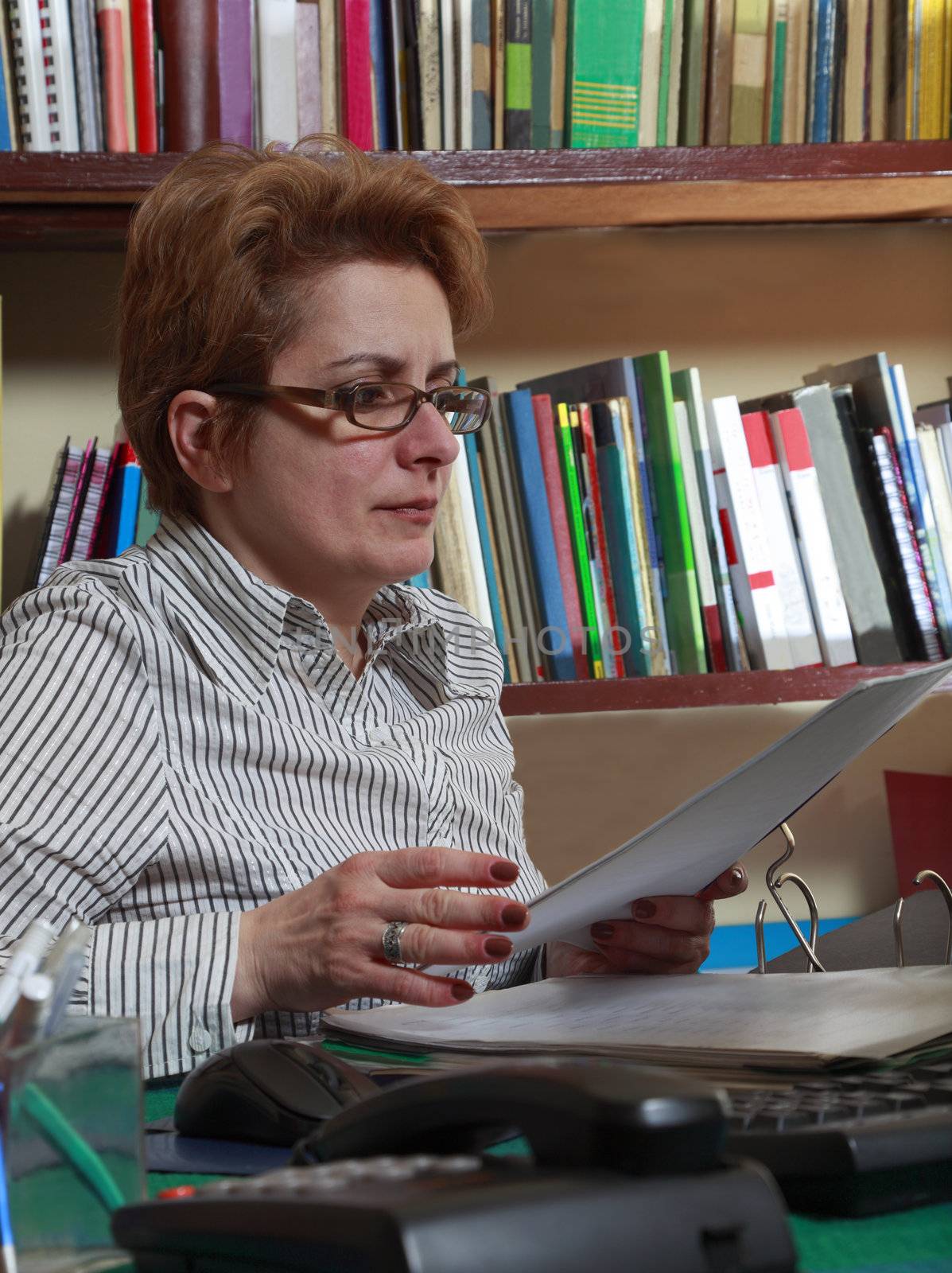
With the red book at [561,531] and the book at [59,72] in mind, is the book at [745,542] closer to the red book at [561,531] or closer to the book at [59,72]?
the red book at [561,531]

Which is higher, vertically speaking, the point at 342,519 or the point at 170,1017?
the point at 342,519

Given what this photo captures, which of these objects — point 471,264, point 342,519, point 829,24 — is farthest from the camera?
point 829,24

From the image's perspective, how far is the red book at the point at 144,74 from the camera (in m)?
1.46

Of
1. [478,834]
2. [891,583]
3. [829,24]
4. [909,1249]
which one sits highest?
[829,24]

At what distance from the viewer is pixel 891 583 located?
164 cm

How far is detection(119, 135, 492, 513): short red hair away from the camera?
3.96ft

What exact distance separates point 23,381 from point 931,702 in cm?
134

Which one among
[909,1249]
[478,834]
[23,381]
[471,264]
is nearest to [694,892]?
[478,834]

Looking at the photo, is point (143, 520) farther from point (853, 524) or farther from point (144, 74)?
point (853, 524)

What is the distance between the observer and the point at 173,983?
91cm

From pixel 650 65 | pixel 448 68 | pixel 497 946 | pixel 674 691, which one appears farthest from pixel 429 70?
pixel 497 946

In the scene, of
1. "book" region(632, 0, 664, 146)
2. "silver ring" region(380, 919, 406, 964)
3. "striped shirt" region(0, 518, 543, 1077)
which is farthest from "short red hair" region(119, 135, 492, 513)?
"silver ring" region(380, 919, 406, 964)

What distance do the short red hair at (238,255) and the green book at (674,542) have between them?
1.20ft

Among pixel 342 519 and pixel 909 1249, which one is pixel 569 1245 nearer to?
pixel 909 1249
